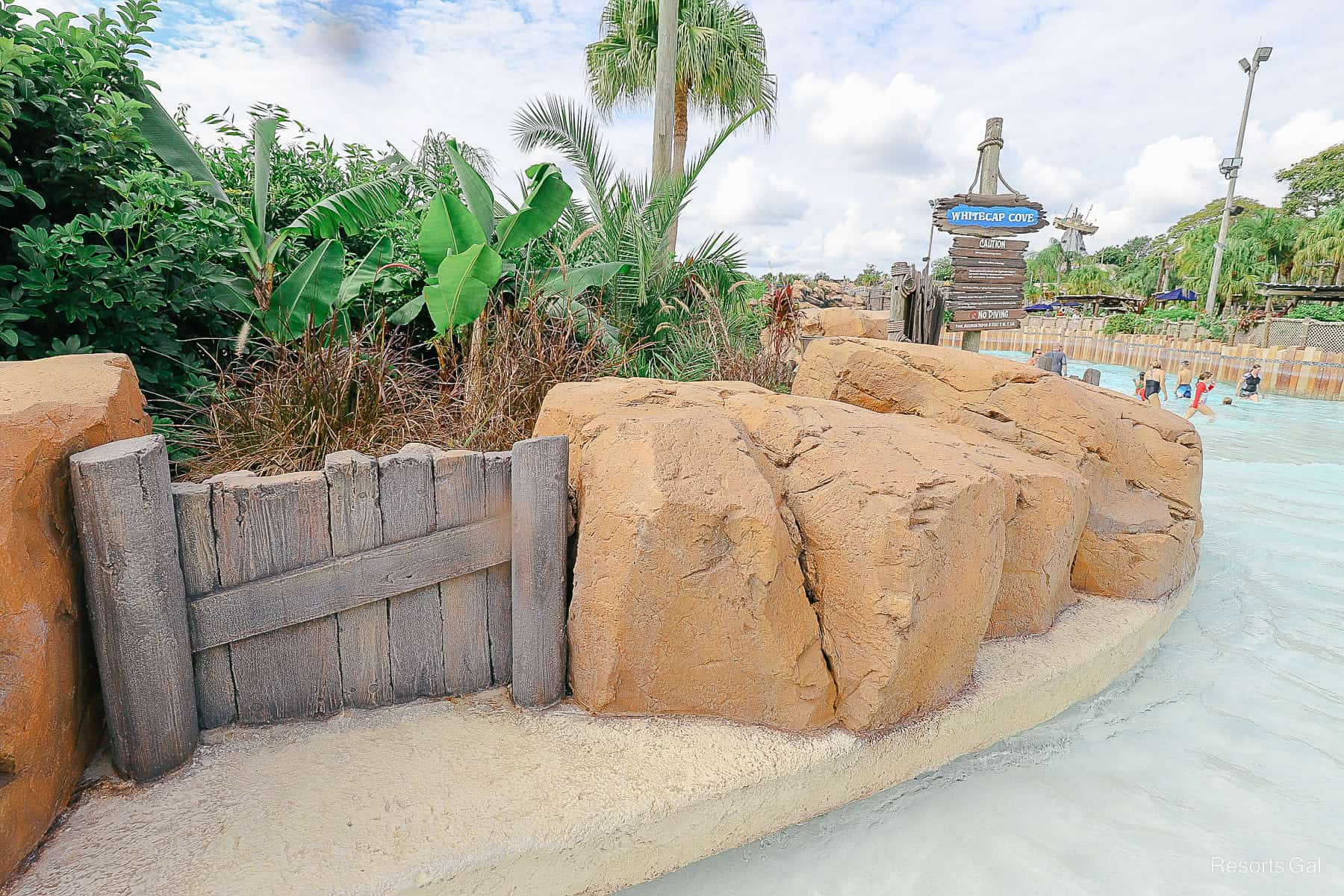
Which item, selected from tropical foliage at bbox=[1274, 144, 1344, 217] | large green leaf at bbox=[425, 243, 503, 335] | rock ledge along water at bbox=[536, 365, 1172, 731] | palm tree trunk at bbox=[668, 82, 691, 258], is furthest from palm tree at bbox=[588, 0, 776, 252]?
tropical foliage at bbox=[1274, 144, 1344, 217]

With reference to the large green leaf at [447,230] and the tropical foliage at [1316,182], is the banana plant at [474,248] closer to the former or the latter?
the large green leaf at [447,230]

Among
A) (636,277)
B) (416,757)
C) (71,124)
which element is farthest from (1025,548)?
(71,124)

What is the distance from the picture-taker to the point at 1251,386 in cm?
1606

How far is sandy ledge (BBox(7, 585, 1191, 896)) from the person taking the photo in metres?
1.79

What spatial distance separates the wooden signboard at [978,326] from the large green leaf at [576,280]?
3667 millimetres

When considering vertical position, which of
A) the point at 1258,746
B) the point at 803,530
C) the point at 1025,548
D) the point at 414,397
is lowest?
the point at 1258,746

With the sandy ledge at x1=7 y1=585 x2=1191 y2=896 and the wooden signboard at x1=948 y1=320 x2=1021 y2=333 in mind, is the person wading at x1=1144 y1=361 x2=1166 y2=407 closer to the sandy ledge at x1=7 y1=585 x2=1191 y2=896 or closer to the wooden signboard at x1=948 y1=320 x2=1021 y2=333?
the wooden signboard at x1=948 y1=320 x2=1021 y2=333

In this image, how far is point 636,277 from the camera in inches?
256

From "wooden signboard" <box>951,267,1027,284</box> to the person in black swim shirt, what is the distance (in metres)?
13.1

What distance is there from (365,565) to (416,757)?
2.11 ft

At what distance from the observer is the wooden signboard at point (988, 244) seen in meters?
7.02

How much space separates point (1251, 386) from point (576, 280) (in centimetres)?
1777

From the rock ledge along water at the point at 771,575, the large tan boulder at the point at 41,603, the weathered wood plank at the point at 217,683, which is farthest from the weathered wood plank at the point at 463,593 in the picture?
the large tan boulder at the point at 41,603

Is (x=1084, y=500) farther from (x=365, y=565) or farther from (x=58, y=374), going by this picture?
(x=58, y=374)
